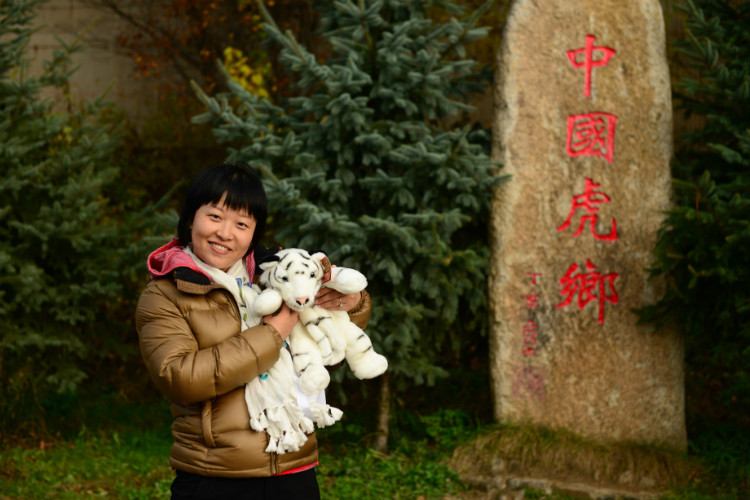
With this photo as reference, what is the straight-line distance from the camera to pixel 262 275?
230 cm

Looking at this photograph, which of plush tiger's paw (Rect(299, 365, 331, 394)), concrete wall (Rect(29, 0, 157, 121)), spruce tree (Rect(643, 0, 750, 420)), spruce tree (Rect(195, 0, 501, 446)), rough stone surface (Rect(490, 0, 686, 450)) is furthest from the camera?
concrete wall (Rect(29, 0, 157, 121))

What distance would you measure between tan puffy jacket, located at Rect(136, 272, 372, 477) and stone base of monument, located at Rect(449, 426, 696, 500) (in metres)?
2.69

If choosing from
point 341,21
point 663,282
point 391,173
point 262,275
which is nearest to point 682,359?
point 663,282

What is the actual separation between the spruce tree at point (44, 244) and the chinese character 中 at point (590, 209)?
2.83 m

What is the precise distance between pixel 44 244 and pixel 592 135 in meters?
3.64

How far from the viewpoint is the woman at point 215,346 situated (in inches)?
80.5

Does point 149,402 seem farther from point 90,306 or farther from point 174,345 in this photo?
point 174,345

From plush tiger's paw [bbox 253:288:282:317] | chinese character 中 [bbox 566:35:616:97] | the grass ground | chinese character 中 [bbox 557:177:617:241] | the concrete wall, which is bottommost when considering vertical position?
the grass ground

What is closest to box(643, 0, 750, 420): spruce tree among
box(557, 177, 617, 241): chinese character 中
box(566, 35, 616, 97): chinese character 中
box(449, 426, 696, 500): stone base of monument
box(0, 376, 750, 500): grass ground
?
box(557, 177, 617, 241): chinese character 中

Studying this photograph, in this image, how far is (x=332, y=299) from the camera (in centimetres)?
241

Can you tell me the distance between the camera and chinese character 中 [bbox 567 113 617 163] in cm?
500

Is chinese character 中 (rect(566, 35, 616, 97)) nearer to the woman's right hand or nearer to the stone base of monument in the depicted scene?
the stone base of monument

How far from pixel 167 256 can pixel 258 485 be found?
712 mm

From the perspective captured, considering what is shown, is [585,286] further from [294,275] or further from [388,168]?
[294,275]
